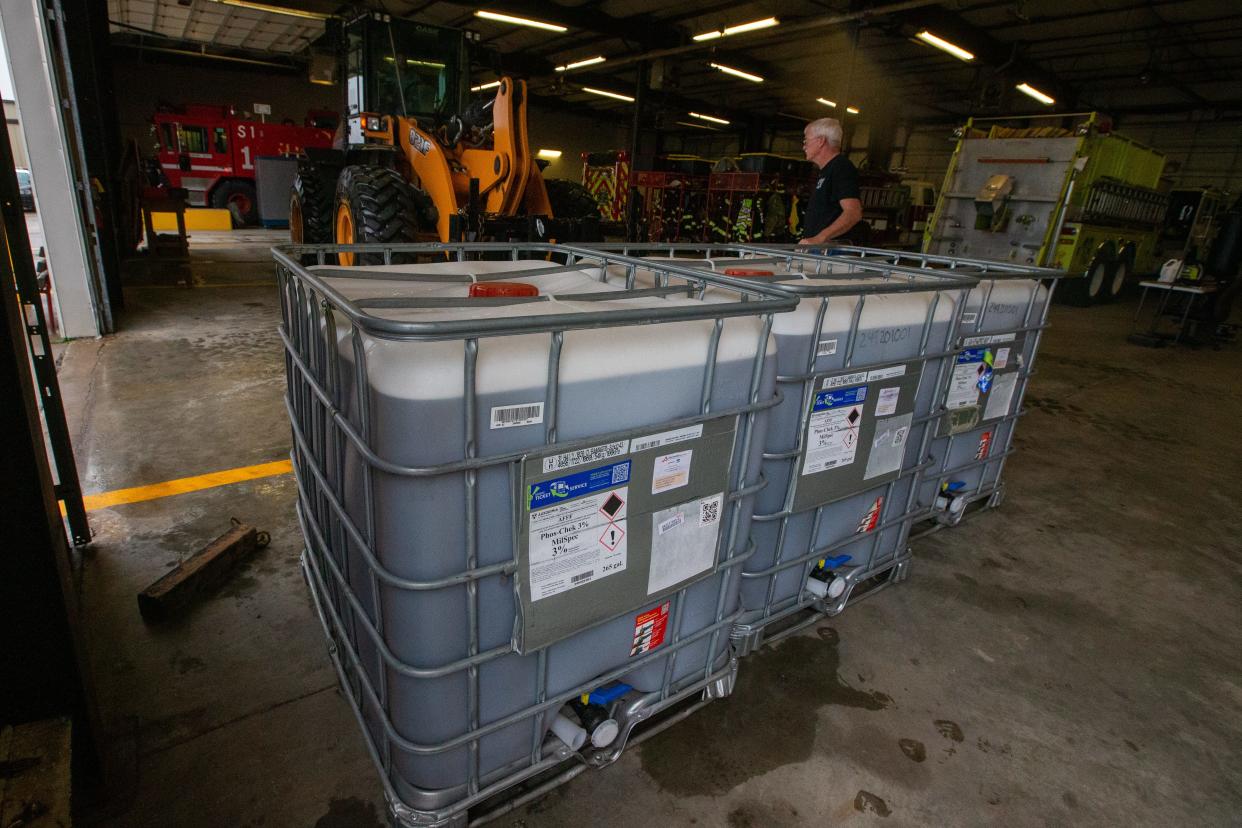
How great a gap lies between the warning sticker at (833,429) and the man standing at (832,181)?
2.14 m

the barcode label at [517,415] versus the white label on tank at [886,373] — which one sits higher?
the barcode label at [517,415]

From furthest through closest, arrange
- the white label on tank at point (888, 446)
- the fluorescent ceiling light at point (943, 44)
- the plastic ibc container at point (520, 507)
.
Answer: the fluorescent ceiling light at point (943, 44), the white label on tank at point (888, 446), the plastic ibc container at point (520, 507)

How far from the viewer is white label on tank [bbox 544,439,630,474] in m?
1.03

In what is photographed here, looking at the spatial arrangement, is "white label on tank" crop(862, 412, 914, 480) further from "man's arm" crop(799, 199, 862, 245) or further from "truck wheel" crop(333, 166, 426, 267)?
"truck wheel" crop(333, 166, 426, 267)

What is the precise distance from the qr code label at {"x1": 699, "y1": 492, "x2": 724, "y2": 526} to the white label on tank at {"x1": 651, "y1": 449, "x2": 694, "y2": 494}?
9 centimetres

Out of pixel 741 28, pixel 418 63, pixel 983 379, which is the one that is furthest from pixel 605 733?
pixel 741 28

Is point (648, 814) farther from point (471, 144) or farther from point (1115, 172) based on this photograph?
point (1115, 172)

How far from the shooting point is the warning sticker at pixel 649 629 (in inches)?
52.6

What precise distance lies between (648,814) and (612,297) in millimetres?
1190

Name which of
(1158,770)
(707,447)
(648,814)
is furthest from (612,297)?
(1158,770)

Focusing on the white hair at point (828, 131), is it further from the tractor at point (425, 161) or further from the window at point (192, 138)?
the window at point (192, 138)

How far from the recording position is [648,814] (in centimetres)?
138

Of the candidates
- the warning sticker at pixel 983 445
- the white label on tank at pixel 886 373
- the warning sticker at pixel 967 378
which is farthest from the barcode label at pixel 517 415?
the warning sticker at pixel 983 445

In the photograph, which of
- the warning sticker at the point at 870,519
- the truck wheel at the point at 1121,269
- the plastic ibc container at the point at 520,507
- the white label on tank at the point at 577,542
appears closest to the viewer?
the plastic ibc container at the point at 520,507
